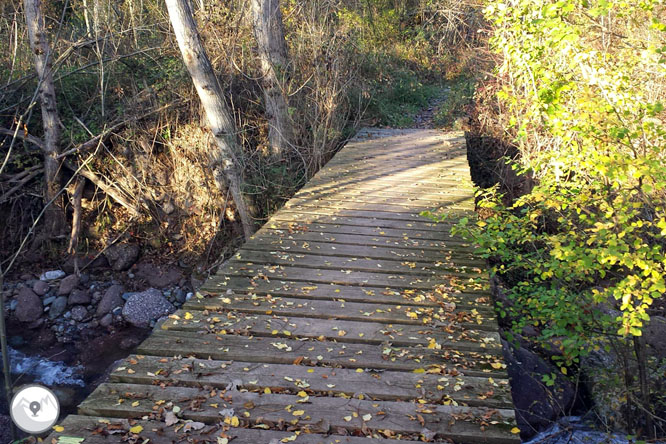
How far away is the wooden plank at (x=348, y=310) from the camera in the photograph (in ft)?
11.3

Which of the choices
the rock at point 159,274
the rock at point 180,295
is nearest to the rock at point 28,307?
the rock at point 159,274

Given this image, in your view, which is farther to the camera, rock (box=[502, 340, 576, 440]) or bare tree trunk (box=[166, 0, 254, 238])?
bare tree trunk (box=[166, 0, 254, 238])

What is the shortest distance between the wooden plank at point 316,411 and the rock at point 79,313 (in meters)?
6.05

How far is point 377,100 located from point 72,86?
5.60 metres

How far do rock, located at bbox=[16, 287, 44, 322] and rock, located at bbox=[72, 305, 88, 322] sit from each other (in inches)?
20.0

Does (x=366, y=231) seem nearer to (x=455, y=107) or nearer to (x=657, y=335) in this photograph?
(x=657, y=335)

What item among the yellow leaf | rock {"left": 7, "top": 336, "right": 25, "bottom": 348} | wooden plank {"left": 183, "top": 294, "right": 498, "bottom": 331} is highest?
the yellow leaf

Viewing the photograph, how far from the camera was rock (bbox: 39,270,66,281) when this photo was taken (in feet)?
28.6

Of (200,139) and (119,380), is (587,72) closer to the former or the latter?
(119,380)

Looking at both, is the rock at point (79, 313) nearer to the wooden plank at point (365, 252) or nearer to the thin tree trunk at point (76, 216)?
the thin tree trunk at point (76, 216)

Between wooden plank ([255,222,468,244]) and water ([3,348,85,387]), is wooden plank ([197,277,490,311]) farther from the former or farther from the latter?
water ([3,348,85,387])

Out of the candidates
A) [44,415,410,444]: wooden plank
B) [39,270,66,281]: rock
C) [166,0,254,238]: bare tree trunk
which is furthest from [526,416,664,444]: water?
[39,270,66,281]: rock

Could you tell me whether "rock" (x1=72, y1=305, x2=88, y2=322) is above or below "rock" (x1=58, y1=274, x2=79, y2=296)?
below

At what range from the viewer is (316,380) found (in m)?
2.78
